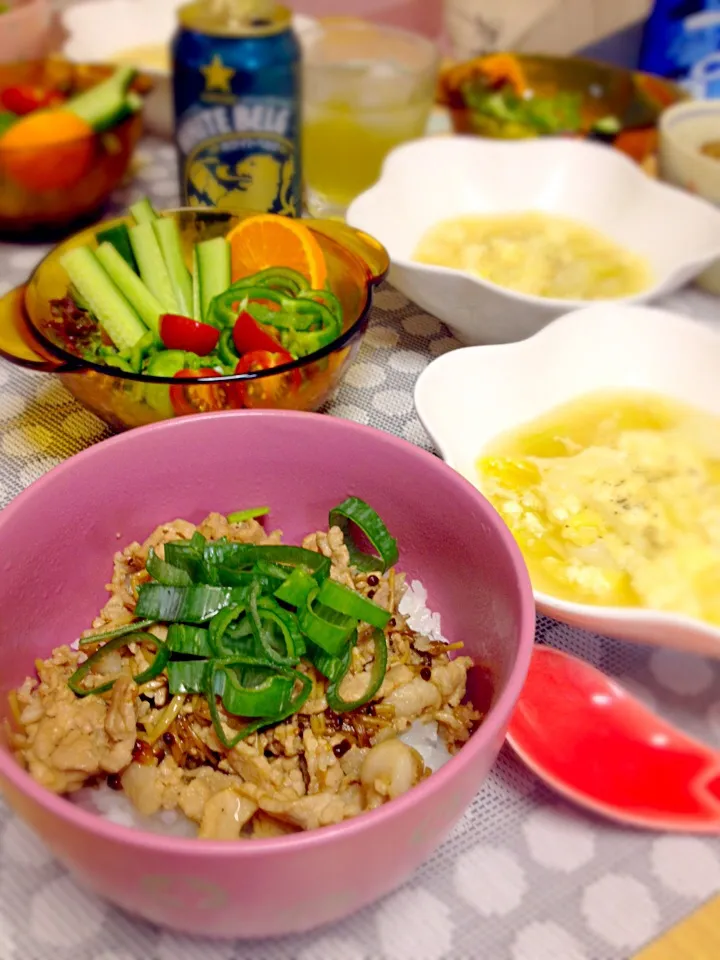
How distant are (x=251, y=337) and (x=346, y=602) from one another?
412 millimetres

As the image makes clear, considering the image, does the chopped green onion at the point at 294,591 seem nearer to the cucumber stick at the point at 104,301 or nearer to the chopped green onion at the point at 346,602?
the chopped green onion at the point at 346,602

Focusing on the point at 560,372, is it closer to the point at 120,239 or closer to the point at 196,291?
the point at 196,291

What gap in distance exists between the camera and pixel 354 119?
1715mm

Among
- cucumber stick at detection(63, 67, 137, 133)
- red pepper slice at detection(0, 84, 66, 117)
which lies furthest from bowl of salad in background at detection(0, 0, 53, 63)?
cucumber stick at detection(63, 67, 137, 133)

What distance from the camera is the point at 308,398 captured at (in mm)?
1102

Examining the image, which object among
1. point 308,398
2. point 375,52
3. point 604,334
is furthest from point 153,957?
point 375,52

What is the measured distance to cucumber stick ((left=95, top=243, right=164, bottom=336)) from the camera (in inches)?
46.1

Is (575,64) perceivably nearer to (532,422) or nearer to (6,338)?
(532,422)

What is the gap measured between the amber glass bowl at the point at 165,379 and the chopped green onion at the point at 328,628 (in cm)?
30

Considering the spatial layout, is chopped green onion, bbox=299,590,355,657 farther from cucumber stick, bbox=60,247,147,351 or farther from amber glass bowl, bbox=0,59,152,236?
amber glass bowl, bbox=0,59,152,236

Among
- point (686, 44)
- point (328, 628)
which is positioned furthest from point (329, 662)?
point (686, 44)

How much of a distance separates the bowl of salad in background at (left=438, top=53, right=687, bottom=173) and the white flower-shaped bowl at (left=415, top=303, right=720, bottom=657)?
76 centimetres

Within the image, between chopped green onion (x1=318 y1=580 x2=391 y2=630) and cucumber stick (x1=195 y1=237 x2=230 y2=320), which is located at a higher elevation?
cucumber stick (x1=195 y1=237 x2=230 y2=320)

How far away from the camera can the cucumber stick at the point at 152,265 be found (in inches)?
47.5
